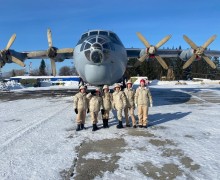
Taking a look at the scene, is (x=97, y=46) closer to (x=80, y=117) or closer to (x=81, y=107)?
(x=81, y=107)

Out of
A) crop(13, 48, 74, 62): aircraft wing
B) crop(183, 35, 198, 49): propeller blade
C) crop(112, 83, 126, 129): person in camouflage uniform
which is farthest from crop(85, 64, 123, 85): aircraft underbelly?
crop(183, 35, 198, 49): propeller blade

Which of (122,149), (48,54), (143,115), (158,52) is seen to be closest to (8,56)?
(48,54)

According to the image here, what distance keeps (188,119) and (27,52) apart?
18.5 meters

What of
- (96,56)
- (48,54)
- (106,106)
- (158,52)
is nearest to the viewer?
(106,106)

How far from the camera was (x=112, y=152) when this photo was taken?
6.19m

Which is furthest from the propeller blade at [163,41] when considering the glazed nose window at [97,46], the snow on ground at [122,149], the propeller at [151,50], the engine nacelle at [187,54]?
the snow on ground at [122,149]

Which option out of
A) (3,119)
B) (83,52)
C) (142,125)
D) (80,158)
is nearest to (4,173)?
(80,158)

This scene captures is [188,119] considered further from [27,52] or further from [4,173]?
[27,52]

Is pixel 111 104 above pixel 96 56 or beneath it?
beneath

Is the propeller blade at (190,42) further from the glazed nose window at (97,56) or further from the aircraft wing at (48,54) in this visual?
the glazed nose window at (97,56)

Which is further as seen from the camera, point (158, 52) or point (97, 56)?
point (158, 52)

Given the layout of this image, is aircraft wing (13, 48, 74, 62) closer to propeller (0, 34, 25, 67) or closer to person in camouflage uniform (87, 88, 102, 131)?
propeller (0, 34, 25, 67)

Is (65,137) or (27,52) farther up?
(27,52)

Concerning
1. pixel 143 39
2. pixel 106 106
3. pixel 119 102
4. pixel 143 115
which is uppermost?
pixel 143 39
